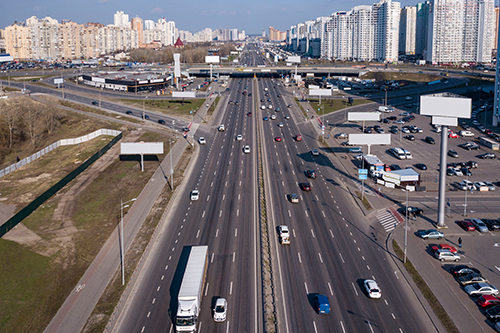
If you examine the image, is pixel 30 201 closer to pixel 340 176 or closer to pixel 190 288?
pixel 190 288

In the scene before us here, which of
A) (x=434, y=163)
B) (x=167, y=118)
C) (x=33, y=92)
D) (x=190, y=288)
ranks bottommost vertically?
(x=190, y=288)

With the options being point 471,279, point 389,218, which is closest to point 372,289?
point 471,279

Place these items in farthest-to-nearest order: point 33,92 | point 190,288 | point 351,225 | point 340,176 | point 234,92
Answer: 1. point 234,92
2. point 33,92
3. point 340,176
4. point 351,225
5. point 190,288

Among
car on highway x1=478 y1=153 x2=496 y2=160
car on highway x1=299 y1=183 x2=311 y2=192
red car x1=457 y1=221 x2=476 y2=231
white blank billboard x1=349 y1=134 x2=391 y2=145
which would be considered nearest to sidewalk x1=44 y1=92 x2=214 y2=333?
car on highway x1=299 y1=183 x2=311 y2=192

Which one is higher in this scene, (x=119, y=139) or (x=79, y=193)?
(x=119, y=139)

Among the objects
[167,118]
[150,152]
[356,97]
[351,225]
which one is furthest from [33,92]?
[351,225]

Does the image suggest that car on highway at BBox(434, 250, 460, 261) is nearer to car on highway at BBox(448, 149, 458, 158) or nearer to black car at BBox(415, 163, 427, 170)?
black car at BBox(415, 163, 427, 170)

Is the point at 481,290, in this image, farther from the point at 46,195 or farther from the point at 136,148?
the point at 46,195
